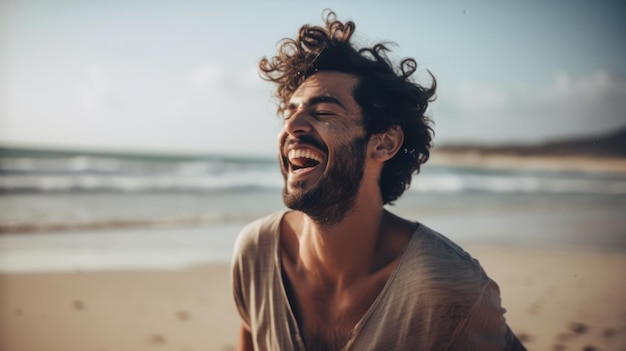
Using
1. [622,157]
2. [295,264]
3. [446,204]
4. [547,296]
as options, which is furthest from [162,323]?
[622,157]

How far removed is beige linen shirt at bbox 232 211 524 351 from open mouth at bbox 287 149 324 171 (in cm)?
59

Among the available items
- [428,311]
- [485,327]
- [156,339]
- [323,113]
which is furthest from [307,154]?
[156,339]

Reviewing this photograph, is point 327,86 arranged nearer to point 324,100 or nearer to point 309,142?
point 324,100

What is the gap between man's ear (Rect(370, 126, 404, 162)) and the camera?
2874mm

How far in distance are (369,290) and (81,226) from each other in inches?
314

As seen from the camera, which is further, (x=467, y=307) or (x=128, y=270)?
(x=128, y=270)

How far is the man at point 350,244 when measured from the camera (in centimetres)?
249

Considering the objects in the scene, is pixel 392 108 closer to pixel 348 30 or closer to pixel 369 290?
pixel 348 30

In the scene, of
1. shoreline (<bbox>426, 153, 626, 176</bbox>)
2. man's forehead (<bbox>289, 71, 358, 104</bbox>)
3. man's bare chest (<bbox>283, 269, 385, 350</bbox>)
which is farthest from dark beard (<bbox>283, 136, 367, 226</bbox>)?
shoreline (<bbox>426, 153, 626, 176</bbox>)

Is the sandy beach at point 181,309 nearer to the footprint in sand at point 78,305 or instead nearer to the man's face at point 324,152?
the footprint in sand at point 78,305

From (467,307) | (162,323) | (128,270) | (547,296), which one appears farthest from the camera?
(128,270)

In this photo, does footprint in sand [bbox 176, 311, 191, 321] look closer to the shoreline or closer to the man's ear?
the man's ear

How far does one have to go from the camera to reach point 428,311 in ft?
8.11

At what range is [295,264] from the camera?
2.91 meters
